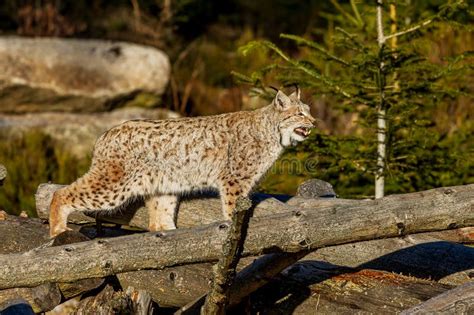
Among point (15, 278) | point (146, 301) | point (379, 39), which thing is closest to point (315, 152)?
point (379, 39)

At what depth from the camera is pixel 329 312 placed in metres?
6.91

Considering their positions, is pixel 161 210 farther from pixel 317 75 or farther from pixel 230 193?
pixel 317 75

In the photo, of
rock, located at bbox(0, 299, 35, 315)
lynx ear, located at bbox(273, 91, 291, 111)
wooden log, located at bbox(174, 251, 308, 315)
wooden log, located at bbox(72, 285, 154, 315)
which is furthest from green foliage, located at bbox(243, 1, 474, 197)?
rock, located at bbox(0, 299, 35, 315)

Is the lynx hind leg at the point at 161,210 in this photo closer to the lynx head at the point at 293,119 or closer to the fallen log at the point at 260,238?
the lynx head at the point at 293,119

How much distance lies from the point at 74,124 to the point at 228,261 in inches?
399

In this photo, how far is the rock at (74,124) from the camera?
15.5 metres

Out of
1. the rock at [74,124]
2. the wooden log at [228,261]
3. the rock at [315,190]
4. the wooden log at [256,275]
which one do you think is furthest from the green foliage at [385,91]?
the rock at [74,124]

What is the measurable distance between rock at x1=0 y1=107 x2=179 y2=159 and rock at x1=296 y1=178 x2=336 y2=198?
7075 millimetres

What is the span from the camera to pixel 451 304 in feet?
19.9

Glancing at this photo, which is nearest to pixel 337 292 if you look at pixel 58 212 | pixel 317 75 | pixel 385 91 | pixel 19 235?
pixel 58 212

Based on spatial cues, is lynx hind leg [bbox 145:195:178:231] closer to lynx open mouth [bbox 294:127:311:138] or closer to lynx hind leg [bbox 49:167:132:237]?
lynx hind leg [bbox 49:167:132:237]

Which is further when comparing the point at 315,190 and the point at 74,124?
the point at 74,124

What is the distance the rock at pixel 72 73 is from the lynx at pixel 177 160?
753 centimetres

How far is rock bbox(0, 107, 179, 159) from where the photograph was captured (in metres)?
15.5
